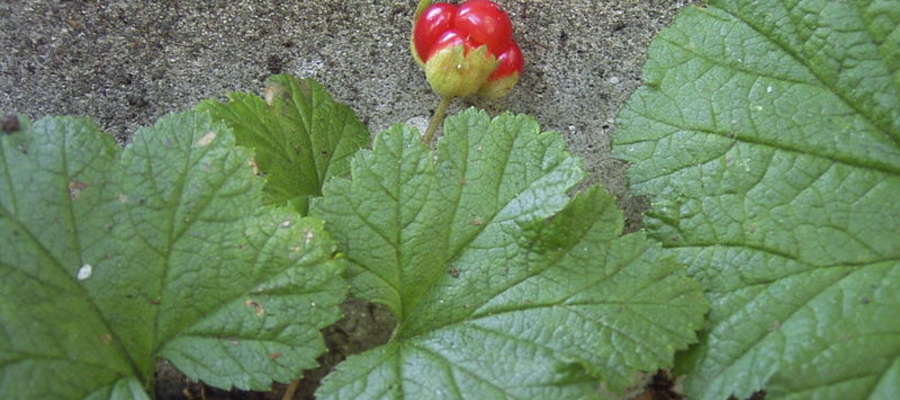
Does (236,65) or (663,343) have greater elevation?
(236,65)

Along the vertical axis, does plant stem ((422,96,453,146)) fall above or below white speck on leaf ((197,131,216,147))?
above

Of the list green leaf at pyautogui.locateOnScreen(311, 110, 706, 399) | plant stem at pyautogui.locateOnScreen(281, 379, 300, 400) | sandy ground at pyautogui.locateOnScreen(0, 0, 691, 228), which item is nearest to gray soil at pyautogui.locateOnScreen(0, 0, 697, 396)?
sandy ground at pyautogui.locateOnScreen(0, 0, 691, 228)

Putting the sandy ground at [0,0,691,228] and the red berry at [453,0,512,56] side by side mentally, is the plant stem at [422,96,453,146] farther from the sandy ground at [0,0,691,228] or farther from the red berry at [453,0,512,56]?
the red berry at [453,0,512,56]

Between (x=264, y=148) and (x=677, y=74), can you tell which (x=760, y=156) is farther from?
(x=264, y=148)

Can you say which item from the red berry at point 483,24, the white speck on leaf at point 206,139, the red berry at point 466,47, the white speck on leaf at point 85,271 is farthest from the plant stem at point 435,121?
the white speck on leaf at point 85,271

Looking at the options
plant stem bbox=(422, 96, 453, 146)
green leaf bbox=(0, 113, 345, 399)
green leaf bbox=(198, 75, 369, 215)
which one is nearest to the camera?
green leaf bbox=(0, 113, 345, 399)

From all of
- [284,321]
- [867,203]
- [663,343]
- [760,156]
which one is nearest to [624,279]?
[663,343]

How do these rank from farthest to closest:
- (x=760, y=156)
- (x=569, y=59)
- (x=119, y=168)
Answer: (x=569, y=59) → (x=760, y=156) → (x=119, y=168)

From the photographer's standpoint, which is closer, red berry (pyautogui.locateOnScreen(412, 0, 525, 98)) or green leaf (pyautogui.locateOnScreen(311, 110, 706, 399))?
green leaf (pyautogui.locateOnScreen(311, 110, 706, 399))
